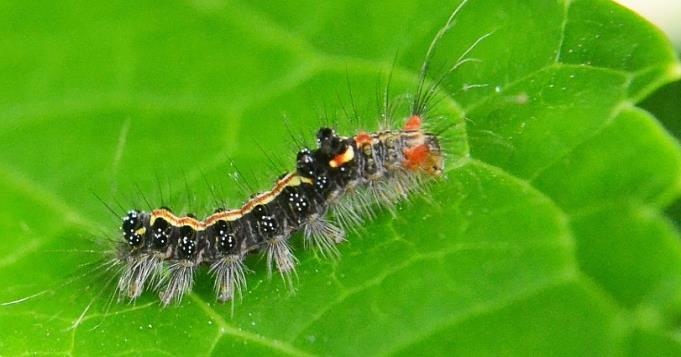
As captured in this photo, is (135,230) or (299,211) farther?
(135,230)

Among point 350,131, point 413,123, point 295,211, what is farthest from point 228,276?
point 413,123

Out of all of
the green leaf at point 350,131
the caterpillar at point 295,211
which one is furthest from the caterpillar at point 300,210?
the green leaf at point 350,131

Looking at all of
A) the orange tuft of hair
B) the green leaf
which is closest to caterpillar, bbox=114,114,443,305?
the orange tuft of hair

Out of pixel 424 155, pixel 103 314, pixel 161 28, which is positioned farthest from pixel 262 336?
pixel 161 28

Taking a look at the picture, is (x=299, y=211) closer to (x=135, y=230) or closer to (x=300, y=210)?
(x=300, y=210)

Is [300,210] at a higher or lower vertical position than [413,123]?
lower

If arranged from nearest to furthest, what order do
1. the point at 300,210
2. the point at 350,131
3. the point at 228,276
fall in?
the point at 228,276, the point at 300,210, the point at 350,131
